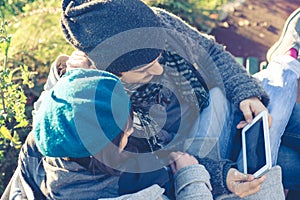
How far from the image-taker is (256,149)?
2.39 metres

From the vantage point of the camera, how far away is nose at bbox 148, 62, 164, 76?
221cm

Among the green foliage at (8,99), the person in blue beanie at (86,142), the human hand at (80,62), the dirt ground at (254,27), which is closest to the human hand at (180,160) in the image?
the person in blue beanie at (86,142)

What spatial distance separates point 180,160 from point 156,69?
374 mm

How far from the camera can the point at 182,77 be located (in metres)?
2.45

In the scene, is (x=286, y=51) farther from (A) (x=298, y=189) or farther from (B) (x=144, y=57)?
(B) (x=144, y=57)

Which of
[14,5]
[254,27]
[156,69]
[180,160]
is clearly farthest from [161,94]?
[254,27]

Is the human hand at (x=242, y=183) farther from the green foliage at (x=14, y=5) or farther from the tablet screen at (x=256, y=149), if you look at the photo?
the green foliage at (x=14, y=5)

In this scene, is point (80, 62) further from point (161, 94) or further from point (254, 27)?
point (254, 27)

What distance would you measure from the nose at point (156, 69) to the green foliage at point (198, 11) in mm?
1880

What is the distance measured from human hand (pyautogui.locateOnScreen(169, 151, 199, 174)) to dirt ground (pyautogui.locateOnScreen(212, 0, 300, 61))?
2.12 m

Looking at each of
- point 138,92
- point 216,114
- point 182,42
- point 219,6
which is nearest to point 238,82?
point 216,114

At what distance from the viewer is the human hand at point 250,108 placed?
8.18 ft

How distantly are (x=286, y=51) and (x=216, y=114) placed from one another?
0.74 m

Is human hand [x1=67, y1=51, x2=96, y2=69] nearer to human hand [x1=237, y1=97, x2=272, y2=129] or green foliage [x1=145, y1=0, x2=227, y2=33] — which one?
human hand [x1=237, y1=97, x2=272, y2=129]
